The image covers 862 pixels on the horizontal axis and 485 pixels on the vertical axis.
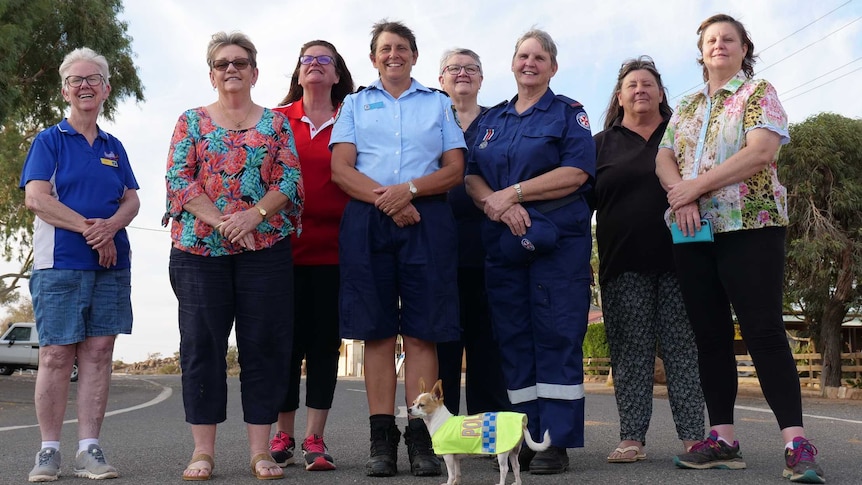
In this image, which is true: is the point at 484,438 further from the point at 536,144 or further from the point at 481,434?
the point at 536,144

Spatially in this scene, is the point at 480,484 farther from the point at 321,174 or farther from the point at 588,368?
the point at 588,368

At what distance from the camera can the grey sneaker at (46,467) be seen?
13.8 ft

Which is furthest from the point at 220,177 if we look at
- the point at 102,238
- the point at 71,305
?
the point at 71,305

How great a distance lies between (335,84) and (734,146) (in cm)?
237

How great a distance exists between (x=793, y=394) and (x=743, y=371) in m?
29.0

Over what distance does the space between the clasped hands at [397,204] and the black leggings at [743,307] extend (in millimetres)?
1408

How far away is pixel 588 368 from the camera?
29.8 meters

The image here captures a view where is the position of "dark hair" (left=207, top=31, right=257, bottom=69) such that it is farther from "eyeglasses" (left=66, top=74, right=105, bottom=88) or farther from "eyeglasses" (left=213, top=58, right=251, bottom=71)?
"eyeglasses" (left=66, top=74, right=105, bottom=88)

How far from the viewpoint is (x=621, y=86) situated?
5.20m

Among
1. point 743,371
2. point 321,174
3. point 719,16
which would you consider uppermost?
point 719,16

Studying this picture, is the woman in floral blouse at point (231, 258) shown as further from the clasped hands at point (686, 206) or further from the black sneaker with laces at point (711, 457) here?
the black sneaker with laces at point (711, 457)

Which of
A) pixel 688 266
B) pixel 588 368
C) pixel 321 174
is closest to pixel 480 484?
pixel 688 266

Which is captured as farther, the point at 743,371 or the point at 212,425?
the point at 743,371

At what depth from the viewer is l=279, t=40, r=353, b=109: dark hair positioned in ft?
17.2
